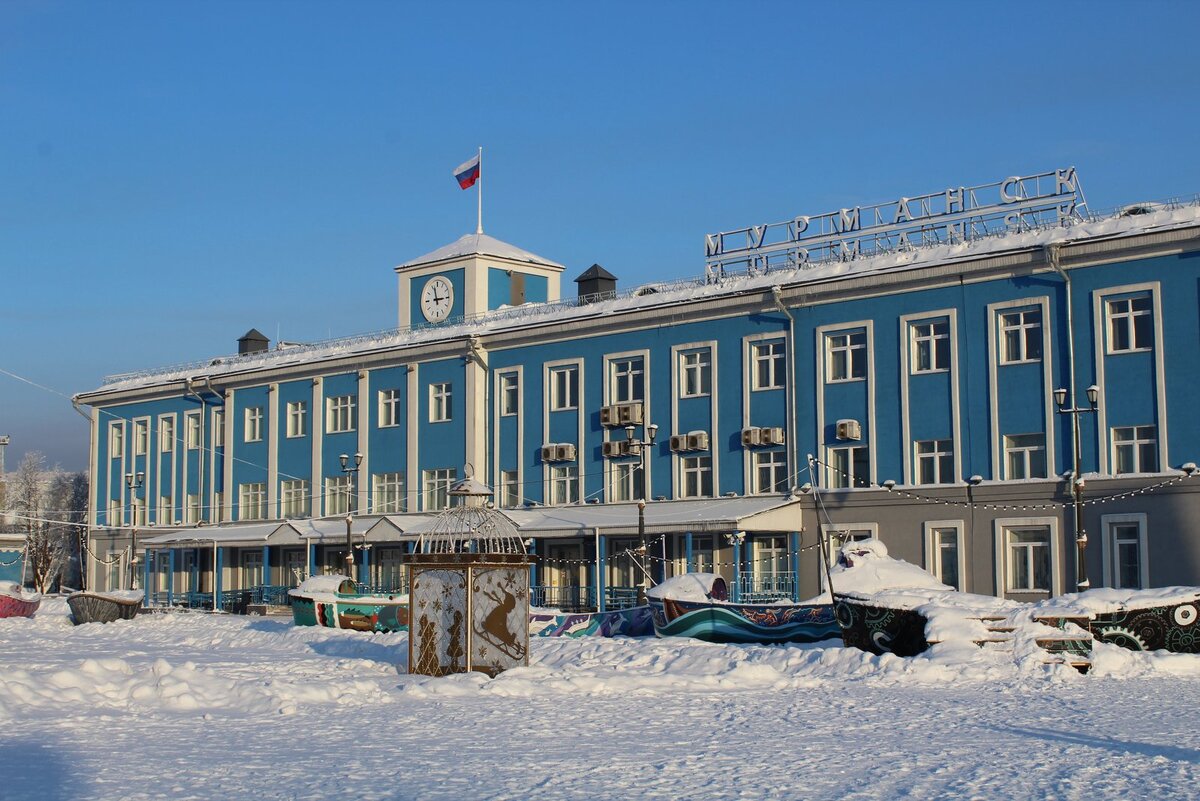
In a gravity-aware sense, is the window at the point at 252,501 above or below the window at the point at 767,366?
below

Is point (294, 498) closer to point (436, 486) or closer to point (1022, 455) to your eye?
point (436, 486)

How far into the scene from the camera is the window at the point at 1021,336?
34.6 metres

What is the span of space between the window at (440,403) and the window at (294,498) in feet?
21.7

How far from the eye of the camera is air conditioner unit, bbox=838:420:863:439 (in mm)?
37156

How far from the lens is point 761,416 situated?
130 feet

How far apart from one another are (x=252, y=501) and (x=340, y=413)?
5.56 m

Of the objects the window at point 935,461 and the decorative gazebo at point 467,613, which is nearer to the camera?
the decorative gazebo at point 467,613

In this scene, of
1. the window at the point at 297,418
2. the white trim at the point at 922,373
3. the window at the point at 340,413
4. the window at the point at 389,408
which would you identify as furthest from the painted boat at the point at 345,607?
the window at the point at 297,418

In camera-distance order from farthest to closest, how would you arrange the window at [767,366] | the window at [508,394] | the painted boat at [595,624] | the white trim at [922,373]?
the window at [508,394] → the window at [767,366] → the white trim at [922,373] → the painted boat at [595,624]

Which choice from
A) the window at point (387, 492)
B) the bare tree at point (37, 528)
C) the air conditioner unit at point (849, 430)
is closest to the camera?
the air conditioner unit at point (849, 430)

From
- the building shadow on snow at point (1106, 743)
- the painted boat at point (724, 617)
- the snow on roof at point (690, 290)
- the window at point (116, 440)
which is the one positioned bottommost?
the building shadow on snow at point (1106, 743)

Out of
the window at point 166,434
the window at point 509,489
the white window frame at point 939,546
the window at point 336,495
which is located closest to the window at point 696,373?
the window at point 509,489

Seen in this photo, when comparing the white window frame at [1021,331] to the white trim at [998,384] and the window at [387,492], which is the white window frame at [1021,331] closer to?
the white trim at [998,384]

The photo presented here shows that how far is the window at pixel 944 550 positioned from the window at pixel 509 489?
13826mm
